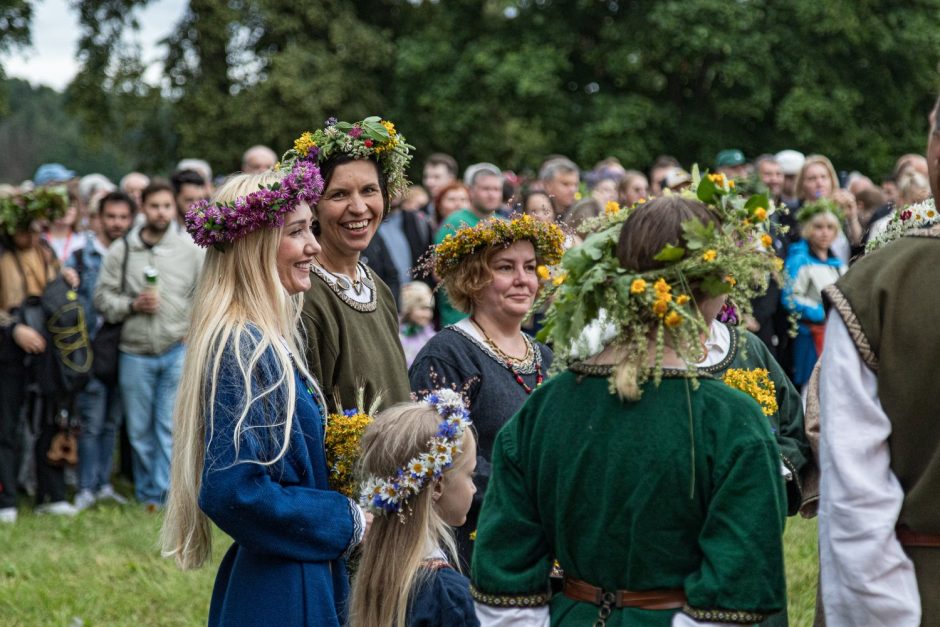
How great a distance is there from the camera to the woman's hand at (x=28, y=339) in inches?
346

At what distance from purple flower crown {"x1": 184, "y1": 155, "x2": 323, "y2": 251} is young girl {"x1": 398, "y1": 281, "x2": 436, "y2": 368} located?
493cm

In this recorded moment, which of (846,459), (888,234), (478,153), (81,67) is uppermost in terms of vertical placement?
(81,67)

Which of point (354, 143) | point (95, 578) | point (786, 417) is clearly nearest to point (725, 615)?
point (786, 417)

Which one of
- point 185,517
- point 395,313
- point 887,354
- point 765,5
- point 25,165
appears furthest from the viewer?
point 25,165

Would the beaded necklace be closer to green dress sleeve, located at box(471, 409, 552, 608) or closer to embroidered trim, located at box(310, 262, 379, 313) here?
embroidered trim, located at box(310, 262, 379, 313)

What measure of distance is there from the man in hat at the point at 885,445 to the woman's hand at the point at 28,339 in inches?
287

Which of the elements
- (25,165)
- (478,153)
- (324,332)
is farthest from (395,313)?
(25,165)

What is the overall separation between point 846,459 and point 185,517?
6.59 ft

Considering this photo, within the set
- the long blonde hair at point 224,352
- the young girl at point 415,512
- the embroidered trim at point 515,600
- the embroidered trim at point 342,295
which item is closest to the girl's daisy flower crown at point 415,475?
the young girl at point 415,512

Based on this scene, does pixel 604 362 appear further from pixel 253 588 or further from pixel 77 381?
pixel 77 381

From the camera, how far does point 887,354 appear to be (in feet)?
8.83

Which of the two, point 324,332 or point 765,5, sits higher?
point 765,5

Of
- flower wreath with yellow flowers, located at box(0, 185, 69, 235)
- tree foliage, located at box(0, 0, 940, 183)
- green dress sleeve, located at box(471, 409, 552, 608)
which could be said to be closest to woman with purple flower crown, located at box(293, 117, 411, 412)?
green dress sleeve, located at box(471, 409, 552, 608)

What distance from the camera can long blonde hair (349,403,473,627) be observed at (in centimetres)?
342
